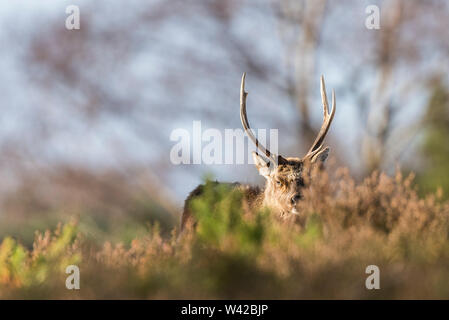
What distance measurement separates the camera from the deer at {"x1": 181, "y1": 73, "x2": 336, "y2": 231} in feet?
20.6

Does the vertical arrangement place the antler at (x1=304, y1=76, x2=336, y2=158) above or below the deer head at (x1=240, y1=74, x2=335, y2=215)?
above

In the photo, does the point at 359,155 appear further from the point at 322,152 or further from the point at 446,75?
the point at 322,152

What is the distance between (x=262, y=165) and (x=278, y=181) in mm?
501

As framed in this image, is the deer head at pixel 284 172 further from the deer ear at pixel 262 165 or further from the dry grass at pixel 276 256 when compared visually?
the dry grass at pixel 276 256

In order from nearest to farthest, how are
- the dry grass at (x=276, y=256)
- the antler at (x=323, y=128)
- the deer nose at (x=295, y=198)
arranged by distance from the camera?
the dry grass at (x=276, y=256) → the deer nose at (x=295, y=198) → the antler at (x=323, y=128)

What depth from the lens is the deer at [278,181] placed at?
6.27 meters

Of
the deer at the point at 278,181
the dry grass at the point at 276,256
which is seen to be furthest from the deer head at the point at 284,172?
the dry grass at the point at 276,256

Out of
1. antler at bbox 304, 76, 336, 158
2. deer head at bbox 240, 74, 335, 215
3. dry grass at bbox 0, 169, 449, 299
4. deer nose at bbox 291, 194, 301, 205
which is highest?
antler at bbox 304, 76, 336, 158

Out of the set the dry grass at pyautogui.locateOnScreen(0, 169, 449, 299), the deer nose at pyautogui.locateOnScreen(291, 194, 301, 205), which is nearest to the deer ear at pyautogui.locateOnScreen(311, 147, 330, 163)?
the deer nose at pyautogui.locateOnScreen(291, 194, 301, 205)

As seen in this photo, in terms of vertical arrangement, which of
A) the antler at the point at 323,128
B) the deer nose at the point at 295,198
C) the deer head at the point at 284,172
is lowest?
the deer nose at the point at 295,198

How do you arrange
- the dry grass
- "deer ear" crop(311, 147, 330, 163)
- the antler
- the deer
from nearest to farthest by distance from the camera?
the dry grass → the deer → "deer ear" crop(311, 147, 330, 163) → the antler

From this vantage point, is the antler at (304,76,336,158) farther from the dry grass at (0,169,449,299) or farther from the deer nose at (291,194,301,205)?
the dry grass at (0,169,449,299)

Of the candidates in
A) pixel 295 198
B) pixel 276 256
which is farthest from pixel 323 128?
pixel 276 256
